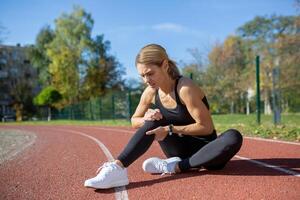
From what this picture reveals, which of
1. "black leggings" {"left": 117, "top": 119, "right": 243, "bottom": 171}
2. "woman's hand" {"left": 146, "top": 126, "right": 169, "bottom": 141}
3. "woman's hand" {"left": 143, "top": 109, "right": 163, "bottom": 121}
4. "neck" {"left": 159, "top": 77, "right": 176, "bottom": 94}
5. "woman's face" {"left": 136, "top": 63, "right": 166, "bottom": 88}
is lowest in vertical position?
"black leggings" {"left": 117, "top": 119, "right": 243, "bottom": 171}

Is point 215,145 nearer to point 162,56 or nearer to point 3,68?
point 162,56

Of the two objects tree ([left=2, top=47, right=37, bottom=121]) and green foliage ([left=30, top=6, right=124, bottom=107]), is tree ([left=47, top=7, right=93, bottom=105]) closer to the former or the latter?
green foliage ([left=30, top=6, right=124, bottom=107])

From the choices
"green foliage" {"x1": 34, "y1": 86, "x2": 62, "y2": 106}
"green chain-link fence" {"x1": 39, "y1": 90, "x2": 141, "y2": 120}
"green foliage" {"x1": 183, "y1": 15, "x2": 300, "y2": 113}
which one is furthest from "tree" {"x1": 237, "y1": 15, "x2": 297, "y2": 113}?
"green foliage" {"x1": 34, "y1": 86, "x2": 62, "y2": 106}

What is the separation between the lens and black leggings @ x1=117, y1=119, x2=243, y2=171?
3.73m

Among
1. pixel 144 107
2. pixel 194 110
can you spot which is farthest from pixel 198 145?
pixel 144 107

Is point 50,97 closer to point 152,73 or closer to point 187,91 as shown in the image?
point 152,73

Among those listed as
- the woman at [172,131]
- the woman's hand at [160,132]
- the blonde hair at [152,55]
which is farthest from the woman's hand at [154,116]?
the blonde hair at [152,55]

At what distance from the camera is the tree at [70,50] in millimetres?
44438

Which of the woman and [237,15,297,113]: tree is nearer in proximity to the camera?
the woman

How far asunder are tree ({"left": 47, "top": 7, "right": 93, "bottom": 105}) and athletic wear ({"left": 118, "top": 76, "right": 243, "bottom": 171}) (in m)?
41.4

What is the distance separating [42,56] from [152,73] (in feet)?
171

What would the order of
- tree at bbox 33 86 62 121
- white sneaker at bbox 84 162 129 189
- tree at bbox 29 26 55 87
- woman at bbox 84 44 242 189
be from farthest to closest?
tree at bbox 29 26 55 87 < tree at bbox 33 86 62 121 < woman at bbox 84 44 242 189 < white sneaker at bbox 84 162 129 189

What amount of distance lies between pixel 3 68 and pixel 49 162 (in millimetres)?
76839

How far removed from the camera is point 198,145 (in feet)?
13.5
